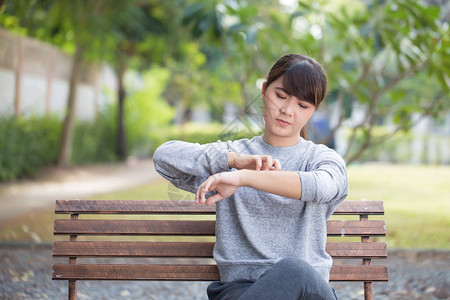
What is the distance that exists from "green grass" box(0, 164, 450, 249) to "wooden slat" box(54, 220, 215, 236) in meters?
0.27

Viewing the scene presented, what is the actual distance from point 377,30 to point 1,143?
→ 25.7 feet

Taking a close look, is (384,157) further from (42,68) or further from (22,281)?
(22,281)

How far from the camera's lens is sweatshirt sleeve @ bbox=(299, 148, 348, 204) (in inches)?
85.7

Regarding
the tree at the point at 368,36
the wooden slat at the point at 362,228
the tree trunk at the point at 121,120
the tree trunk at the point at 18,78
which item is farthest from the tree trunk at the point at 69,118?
the wooden slat at the point at 362,228

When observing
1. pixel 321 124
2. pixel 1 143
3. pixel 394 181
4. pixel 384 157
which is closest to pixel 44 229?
pixel 1 143

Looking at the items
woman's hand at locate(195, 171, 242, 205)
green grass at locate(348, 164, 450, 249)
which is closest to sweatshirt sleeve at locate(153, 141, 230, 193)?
woman's hand at locate(195, 171, 242, 205)

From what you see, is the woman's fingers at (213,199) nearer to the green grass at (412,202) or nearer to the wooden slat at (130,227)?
the wooden slat at (130,227)

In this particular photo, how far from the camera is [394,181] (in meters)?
14.0

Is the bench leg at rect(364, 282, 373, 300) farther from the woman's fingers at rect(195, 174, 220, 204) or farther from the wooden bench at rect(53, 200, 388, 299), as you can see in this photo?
the woman's fingers at rect(195, 174, 220, 204)

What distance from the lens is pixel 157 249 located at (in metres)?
2.82

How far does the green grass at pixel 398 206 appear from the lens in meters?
6.79

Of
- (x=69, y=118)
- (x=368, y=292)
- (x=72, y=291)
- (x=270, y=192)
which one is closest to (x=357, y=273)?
(x=368, y=292)

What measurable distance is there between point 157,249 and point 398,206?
7.53 m

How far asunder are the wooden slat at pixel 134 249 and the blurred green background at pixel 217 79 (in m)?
0.52
